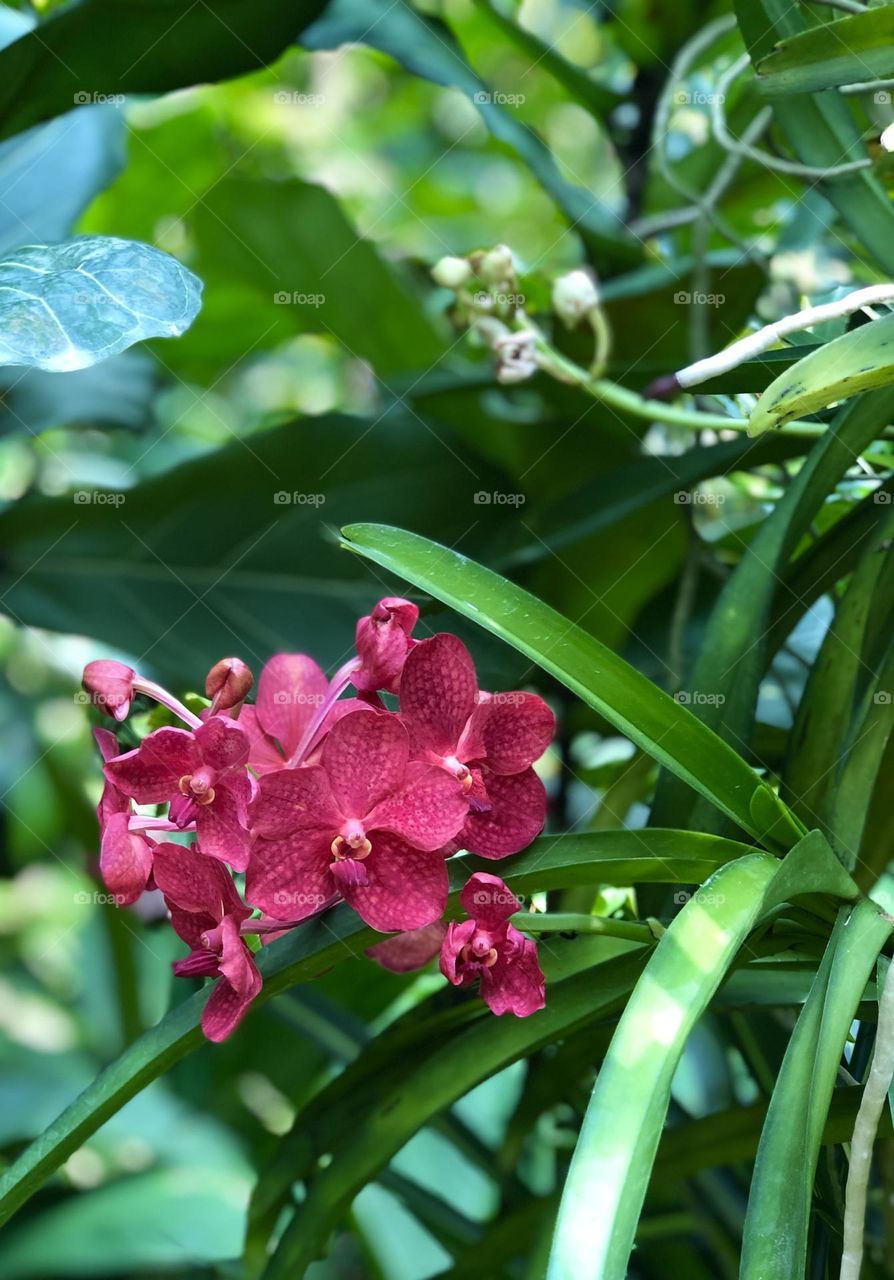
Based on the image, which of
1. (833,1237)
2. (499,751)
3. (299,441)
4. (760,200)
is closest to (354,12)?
(299,441)

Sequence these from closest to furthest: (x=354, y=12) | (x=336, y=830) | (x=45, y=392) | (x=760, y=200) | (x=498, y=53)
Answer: (x=336, y=830) → (x=354, y=12) → (x=45, y=392) → (x=760, y=200) → (x=498, y=53)

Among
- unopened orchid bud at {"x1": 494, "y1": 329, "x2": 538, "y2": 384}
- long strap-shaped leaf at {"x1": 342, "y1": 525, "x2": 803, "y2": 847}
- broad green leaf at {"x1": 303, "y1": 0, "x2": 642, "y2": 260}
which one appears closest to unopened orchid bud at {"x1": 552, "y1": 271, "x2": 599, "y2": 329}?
unopened orchid bud at {"x1": 494, "y1": 329, "x2": 538, "y2": 384}

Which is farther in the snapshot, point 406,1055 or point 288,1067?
point 288,1067

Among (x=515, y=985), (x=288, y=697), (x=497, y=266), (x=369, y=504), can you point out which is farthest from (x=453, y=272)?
(x=515, y=985)

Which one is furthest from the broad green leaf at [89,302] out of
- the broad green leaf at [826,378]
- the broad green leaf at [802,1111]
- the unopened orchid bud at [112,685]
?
the broad green leaf at [802,1111]

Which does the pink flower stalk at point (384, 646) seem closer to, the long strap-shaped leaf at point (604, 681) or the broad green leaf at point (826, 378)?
the long strap-shaped leaf at point (604, 681)

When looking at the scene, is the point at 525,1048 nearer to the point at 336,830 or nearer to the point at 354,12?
the point at 336,830
